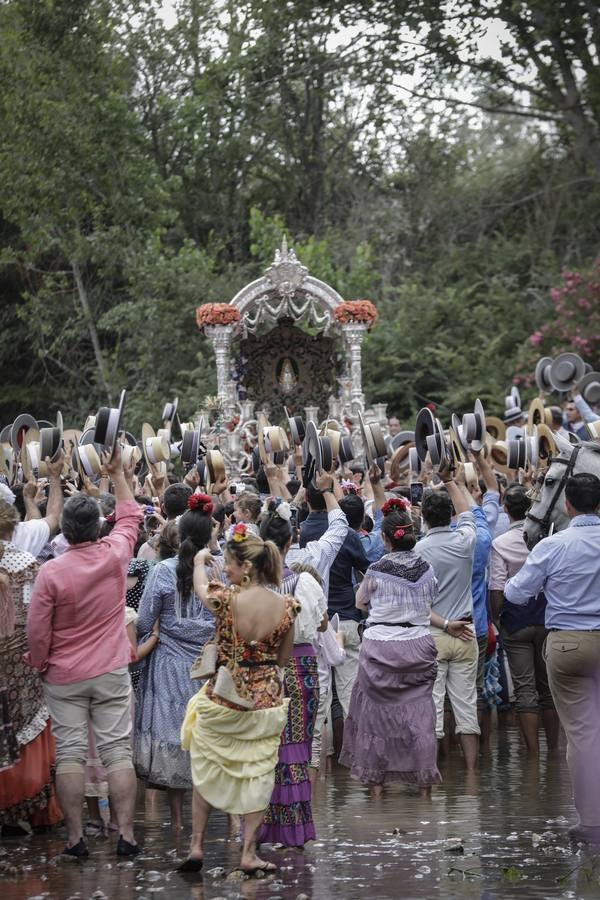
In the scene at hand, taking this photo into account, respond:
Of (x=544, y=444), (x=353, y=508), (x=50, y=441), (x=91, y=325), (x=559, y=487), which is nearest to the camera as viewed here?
(x=559, y=487)

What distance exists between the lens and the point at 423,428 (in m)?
10.5

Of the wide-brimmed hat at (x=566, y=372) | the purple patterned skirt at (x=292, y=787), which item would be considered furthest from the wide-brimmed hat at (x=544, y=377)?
the purple patterned skirt at (x=292, y=787)

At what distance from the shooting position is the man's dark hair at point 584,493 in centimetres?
716

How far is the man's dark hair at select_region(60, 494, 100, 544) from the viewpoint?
22.9ft

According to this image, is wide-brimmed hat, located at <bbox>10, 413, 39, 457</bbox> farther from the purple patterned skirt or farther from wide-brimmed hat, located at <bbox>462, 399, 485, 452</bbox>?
the purple patterned skirt

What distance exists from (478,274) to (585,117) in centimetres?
1003

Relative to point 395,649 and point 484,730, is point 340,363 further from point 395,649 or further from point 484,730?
Result: point 395,649

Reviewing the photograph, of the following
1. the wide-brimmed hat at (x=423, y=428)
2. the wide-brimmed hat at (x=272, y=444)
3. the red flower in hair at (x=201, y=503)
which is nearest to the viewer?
the red flower in hair at (x=201, y=503)

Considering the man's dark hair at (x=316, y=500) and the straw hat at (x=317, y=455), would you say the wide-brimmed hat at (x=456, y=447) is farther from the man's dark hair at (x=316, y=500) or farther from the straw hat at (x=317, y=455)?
the man's dark hair at (x=316, y=500)

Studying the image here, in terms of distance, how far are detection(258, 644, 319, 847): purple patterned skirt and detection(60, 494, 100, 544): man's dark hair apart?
1269mm

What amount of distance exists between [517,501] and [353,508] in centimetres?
124

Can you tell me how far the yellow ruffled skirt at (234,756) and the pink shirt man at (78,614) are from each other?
59 centimetres

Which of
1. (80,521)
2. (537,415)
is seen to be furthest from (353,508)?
(537,415)

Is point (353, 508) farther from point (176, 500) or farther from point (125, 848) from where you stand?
point (125, 848)
